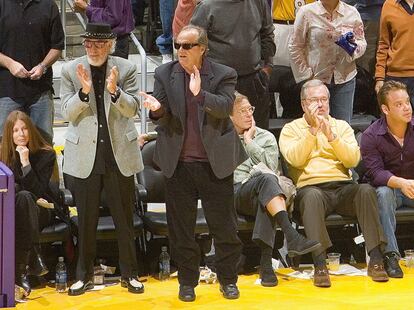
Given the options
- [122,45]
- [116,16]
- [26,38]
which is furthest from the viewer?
[122,45]

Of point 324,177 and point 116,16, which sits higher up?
point 116,16

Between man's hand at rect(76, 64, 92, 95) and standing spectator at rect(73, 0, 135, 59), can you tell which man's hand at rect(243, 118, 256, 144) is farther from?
standing spectator at rect(73, 0, 135, 59)

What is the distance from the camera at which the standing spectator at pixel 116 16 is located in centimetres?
886

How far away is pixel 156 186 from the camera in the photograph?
313 inches

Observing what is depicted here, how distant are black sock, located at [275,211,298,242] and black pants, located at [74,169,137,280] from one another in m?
0.98

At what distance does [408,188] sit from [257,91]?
1401 millimetres

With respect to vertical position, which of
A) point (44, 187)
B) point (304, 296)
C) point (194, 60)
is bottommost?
point (304, 296)

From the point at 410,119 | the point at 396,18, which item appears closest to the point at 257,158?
the point at 410,119

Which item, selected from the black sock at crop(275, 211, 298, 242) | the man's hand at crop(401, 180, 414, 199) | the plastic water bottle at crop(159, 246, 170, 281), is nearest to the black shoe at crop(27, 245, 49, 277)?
the plastic water bottle at crop(159, 246, 170, 281)

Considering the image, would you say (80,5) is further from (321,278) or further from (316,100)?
(321,278)

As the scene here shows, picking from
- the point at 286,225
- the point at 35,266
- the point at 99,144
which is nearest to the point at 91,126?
the point at 99,144

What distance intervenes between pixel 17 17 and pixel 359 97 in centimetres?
325

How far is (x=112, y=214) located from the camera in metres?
7.08

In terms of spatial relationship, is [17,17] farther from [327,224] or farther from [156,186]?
[327,224]
